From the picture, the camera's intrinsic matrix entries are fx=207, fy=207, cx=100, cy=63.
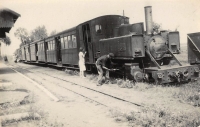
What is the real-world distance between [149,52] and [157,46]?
380mm

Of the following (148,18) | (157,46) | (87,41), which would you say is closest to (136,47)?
(157,46)

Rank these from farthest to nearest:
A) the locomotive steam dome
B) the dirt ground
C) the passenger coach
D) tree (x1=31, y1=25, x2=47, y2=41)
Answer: tree (x1=31, y1=25, x2=47, y2=41) → the passenger coach → the locomotive steam dome → the dirt ground

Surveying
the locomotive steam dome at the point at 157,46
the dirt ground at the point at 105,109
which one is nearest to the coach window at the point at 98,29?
the locomotive steam dome at the point at 157,46

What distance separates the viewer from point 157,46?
758cm

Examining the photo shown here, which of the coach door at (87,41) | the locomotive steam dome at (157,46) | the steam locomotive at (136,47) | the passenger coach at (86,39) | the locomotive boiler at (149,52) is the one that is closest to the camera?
the locomotive boiler at (149,52)

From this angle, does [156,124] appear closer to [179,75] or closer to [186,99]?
[186,99]

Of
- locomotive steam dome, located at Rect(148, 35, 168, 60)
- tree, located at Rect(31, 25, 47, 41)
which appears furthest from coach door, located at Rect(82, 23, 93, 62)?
tree, located at Rect(31, 25, 47, 41)

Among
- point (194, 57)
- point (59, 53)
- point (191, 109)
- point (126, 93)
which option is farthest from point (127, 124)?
point (59, 53)

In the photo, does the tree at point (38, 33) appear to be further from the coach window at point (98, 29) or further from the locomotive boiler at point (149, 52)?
the locomotive boiler at point (149, 52)

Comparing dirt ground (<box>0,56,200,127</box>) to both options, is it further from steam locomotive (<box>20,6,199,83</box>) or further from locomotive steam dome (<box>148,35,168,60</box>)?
locomotive steam dome (<box>148,35,168,60</box>)

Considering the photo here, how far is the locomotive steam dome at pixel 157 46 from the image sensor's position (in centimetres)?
757

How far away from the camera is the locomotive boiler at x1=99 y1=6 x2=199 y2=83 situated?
7031 mm

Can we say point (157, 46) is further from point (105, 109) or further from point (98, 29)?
point (105, 109)

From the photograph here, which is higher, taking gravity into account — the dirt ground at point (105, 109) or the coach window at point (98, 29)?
the coach window at point (98, 29)
